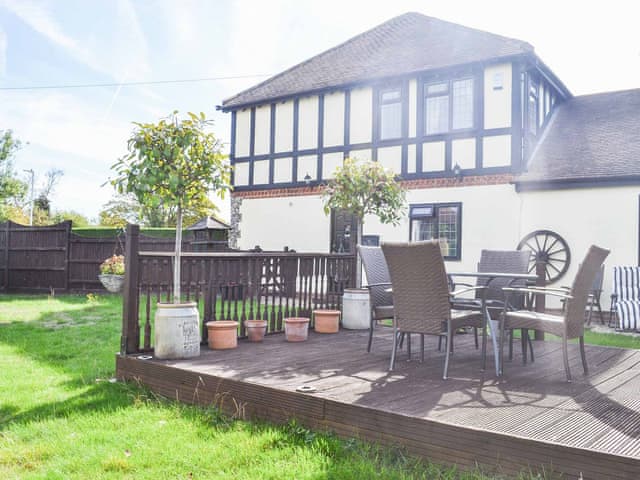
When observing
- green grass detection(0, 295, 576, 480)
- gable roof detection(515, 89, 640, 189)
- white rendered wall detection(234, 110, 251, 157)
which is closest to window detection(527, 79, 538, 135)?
gable roof detection(515, 89, 640, 189)

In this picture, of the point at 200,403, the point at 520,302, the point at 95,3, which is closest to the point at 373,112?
the point at 95,3

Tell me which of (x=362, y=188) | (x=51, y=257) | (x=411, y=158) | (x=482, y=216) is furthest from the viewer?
(x=51, y=257)

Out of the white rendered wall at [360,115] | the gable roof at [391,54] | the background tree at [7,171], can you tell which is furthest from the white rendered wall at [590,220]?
the background tree at [7,171]

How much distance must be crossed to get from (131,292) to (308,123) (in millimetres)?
8943

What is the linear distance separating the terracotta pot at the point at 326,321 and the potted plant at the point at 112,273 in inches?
238

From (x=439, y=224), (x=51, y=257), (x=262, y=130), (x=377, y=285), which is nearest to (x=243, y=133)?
(x=262, y=130)

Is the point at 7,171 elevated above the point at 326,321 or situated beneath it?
elevated above

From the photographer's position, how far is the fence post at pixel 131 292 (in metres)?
3.97

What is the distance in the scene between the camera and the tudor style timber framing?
968 centimetres

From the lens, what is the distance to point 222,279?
4.71 meters

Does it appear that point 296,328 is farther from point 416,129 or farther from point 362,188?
point 416,129

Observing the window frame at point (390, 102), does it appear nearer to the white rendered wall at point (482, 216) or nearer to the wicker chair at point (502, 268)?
the white rendered wall at point (482, 216)

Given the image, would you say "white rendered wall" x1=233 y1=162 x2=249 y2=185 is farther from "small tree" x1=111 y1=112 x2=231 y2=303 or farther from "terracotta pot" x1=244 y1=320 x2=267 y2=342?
"small tree" x1=111 y1=112 x2=231 y2=303

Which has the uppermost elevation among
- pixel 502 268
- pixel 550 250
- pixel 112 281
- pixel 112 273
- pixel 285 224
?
pixel 285 224
